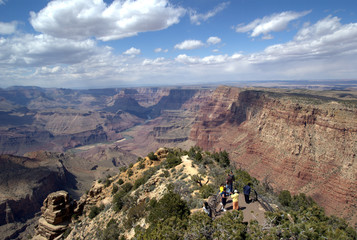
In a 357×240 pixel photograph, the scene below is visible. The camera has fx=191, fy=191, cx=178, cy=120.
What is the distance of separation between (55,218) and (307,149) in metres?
65.6

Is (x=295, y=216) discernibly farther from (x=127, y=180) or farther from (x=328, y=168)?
(x=328, y=168)

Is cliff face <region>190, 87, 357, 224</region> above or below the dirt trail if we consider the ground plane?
below

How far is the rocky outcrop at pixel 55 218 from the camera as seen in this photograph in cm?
2936

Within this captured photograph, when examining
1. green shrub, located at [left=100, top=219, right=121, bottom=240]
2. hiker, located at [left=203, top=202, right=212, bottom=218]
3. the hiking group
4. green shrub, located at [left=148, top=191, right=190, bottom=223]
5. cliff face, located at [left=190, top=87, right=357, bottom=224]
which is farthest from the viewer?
cliff face, located at [left=190, top=87, right=357, bottom=224]

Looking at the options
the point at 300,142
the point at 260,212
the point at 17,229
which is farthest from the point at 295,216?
the point at 17,229

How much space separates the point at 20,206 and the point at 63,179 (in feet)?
66.3

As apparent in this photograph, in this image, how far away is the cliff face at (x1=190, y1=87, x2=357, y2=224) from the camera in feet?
156

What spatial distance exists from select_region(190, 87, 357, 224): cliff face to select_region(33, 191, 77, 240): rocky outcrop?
3724 centimetres

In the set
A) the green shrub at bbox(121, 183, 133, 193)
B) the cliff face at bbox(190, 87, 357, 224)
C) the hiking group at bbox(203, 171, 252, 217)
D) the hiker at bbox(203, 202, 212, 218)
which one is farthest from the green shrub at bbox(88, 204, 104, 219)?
the cliff face at bbox(190, 87, 357, 224)

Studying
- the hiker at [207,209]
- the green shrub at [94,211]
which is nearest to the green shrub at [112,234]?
the green shrub at [94,211]

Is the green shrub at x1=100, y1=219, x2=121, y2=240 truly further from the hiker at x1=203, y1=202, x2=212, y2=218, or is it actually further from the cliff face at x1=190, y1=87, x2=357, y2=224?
the cliff face at x1=190, y1=87, x2=357, y2=224

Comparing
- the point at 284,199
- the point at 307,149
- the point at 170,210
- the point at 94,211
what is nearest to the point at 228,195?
the point at 170,210

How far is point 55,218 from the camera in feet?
96.5

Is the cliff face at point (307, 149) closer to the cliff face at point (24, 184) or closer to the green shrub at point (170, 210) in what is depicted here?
the green shrub at point (170, 210)
